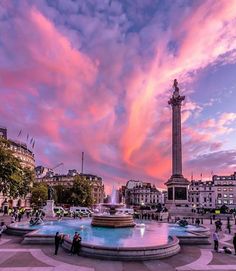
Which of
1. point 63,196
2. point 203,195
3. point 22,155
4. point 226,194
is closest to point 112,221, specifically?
point 63,196

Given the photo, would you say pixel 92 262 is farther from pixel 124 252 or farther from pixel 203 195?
pixel 203 195

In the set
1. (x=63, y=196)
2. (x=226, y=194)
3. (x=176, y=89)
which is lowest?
(x=63, y=196)

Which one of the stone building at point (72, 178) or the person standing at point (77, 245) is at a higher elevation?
the stone building at point (72, 178)

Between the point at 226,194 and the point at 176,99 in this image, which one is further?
the point at 226,194

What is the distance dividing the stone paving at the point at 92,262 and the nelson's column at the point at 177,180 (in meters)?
62.3

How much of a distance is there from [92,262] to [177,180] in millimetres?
72509

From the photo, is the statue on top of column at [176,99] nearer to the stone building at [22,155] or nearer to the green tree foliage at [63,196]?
the green tree foliage at [63,196]

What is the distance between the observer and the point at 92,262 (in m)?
20.3

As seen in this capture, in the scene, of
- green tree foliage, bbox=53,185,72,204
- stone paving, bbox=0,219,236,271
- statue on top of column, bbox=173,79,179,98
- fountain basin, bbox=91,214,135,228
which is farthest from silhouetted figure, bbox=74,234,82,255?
green tree foliage, bbox=53,185,72,204

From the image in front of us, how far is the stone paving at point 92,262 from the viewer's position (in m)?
18.9

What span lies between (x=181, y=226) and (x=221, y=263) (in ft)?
75.2

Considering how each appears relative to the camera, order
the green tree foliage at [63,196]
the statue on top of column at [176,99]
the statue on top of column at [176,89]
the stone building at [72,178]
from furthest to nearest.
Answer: the stone building at [72,178] → the green tree foliage at [63,196] → the statue on top of column at [176,89] → the statue on top of column at [176,99]

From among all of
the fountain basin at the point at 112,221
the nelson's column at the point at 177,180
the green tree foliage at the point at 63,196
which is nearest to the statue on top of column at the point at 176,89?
the nelson's column at the point at 177,180

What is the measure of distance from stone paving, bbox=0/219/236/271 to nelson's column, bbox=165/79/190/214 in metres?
62.3
